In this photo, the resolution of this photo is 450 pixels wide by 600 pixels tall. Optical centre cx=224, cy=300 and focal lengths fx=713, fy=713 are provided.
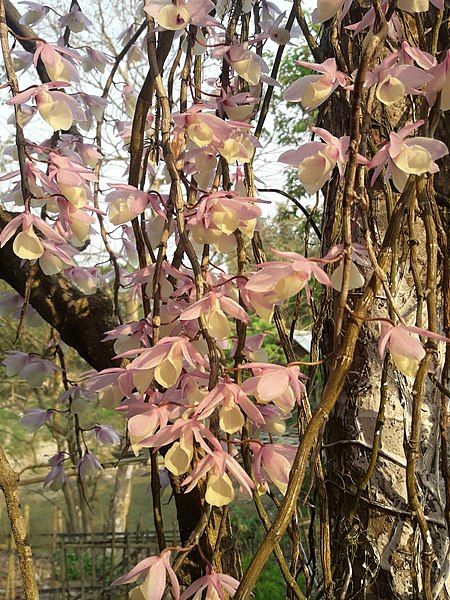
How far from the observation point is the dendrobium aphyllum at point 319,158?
59 centimetres

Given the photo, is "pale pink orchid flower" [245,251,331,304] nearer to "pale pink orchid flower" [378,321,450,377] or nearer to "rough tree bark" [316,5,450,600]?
"pale pink orchid flower" [378,321,450,377]

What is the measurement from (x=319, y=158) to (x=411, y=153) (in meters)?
0.08

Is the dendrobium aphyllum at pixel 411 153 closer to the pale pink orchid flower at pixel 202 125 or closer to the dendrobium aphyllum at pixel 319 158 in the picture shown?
the dendrobium aphyllum at pixel 319 158

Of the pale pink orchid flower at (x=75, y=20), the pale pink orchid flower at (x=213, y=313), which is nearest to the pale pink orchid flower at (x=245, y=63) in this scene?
the pale pink orchid flower at (x=213, y=313)

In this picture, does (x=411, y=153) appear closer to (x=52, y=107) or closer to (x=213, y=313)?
(x=213, y=313)

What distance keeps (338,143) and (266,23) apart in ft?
1.94

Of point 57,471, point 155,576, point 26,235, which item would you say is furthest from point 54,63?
point 57,471

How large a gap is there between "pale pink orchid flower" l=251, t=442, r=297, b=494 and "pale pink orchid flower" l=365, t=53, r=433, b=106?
12.6 inches

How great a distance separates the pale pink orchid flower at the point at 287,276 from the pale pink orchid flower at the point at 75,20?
103 cm

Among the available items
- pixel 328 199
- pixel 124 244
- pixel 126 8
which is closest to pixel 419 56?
pixel 328 199

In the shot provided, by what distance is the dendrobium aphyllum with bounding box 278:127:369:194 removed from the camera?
1.95 ft

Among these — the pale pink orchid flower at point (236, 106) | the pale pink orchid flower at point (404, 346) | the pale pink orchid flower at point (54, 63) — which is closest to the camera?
the pale pink orchid flower at point (404, 346)

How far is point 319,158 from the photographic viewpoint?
0.60 meters

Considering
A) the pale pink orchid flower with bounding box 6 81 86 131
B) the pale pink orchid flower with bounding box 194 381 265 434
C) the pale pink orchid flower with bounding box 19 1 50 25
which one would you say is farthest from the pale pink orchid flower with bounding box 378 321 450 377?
the pale pink orchid flower with bounding box 19 1 50 25
